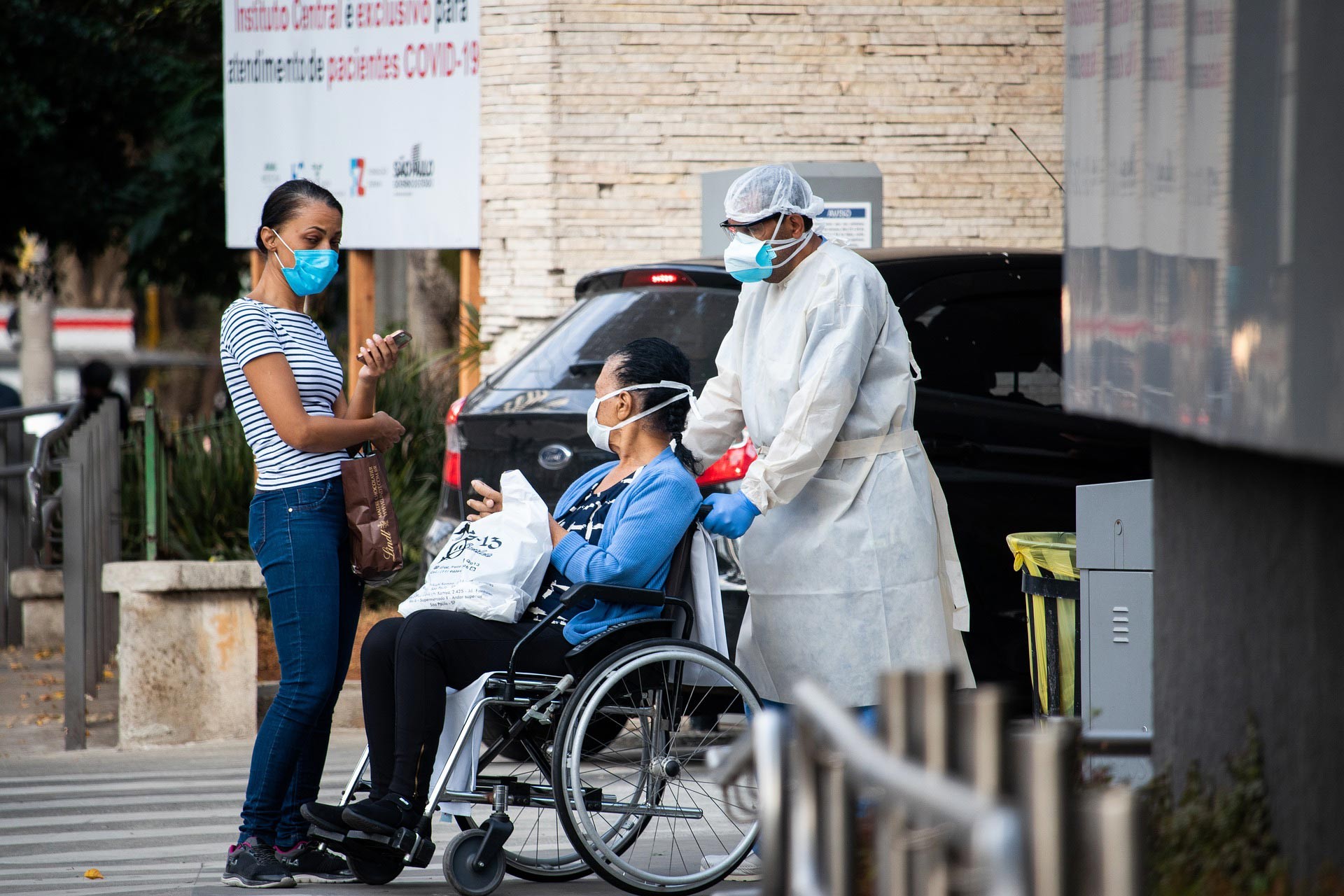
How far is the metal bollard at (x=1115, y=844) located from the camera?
1.79 meters

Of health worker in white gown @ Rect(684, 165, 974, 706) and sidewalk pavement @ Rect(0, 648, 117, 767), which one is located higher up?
health worker in white gown @ Rect(684, 165, 974, 706)

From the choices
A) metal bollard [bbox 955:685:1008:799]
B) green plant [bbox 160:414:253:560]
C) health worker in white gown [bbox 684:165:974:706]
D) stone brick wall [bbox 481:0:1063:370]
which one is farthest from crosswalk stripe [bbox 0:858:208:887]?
stone brick wall [bbox 481:0:1063:370]

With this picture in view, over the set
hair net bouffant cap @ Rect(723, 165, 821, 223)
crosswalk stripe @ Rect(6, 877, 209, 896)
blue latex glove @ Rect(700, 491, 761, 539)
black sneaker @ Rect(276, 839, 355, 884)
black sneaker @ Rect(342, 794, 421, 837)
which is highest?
hair net bouffant cap @ Rect(723, 165, 821, 223)

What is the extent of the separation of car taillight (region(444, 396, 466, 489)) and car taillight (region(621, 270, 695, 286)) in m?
0.75

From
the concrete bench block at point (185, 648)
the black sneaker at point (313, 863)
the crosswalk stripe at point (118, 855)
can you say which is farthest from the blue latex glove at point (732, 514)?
the concrete bench block at point (185, 648)

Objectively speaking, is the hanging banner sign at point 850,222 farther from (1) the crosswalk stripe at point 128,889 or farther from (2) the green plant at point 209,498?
(1) the crosswalk stripe at point 128,889

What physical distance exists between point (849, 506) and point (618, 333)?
1.95m

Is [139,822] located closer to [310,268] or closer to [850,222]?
[310,268]

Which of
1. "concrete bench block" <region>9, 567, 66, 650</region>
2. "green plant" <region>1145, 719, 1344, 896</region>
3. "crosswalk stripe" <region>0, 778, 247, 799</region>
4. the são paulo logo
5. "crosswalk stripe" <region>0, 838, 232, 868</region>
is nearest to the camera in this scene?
"green plant" <region>1145, 719, 1344, 896</region>

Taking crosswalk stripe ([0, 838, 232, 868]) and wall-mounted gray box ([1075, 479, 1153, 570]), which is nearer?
wall-mounted gray box ([1075, 479, 1153, 570])

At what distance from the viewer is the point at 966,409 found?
595cm

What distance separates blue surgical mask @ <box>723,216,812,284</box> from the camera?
466 centimetres

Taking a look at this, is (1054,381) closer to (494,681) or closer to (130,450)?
(494,681)

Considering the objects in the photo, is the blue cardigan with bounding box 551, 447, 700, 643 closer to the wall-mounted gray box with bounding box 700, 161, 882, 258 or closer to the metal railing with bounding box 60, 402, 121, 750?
the metal railing with bounding box 60, 402, 121, 750
